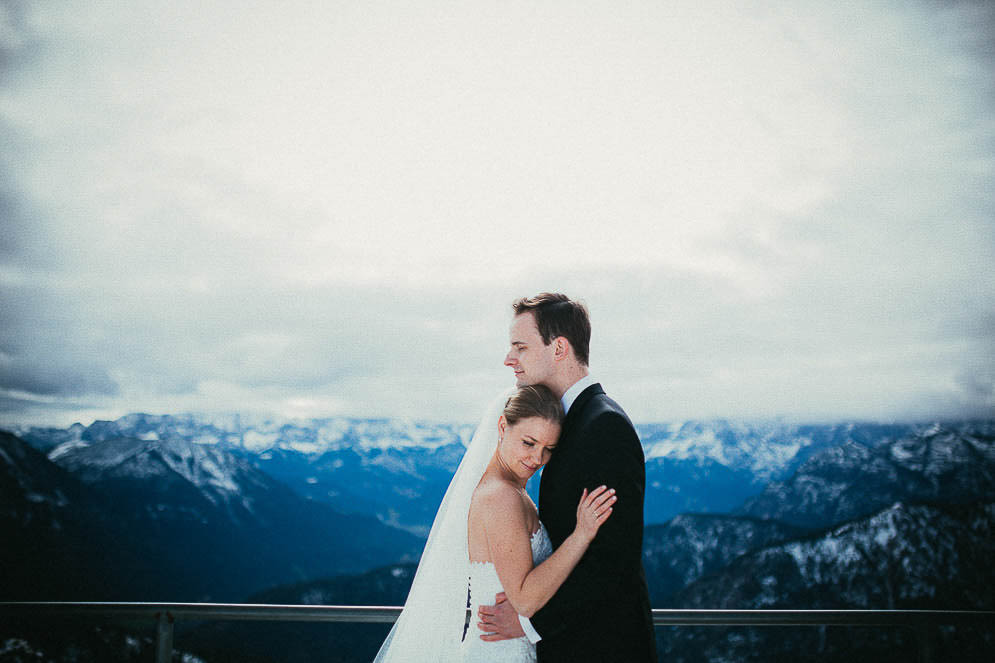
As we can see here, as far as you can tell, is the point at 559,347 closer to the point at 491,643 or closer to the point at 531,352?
the point at 531,352

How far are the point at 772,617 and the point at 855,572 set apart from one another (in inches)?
4271

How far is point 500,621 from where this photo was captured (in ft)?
8.04

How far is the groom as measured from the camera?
223 cm

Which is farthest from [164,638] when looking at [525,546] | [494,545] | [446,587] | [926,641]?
[926,641]

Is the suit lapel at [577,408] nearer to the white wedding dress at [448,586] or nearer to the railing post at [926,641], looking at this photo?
the white wedding dress at [448,586]

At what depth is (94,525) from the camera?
15175cm

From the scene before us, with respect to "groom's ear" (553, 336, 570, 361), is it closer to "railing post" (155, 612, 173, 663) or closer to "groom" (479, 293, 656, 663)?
"groom" (479, 293, 656, 663)

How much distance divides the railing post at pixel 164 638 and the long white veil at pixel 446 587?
1.11m

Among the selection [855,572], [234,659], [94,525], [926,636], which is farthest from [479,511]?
[94,525]

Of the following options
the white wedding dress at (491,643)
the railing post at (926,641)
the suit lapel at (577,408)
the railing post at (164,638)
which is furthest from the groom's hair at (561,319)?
the railing post at (164,638)

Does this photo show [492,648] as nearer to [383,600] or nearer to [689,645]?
[689,645]

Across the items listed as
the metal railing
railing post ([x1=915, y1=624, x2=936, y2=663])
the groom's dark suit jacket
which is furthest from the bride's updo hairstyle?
railing post ([x1=915, y1=624, x2=936, y2=663])

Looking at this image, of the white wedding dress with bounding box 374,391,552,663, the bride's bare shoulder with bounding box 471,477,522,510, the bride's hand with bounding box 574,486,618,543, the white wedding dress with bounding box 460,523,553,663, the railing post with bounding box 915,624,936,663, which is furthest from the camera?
the railing post with bounding box 915,624,936,663

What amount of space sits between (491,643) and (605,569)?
0.61m
